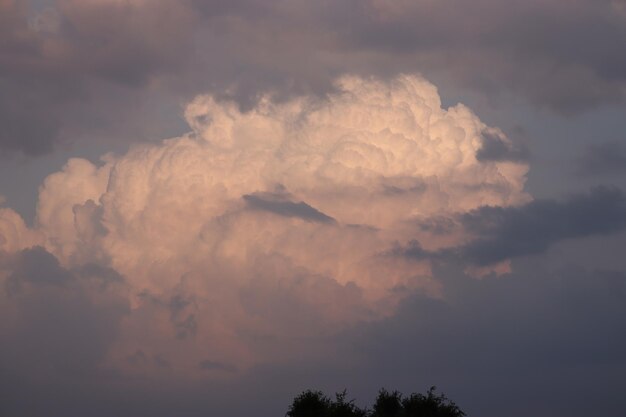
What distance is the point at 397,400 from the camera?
146375 millimetres

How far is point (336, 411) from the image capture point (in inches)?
5591

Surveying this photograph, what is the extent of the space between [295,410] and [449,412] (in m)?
23.1

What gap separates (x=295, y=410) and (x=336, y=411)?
7.02 m

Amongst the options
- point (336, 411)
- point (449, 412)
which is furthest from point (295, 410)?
point (449, 412)

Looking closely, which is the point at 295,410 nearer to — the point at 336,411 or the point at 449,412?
the point at 336,411

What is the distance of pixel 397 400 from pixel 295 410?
15438 mm

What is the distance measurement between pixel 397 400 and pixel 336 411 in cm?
1030

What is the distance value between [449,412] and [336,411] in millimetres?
16373

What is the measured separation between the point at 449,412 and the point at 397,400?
988 centimetres

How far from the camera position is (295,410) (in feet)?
477

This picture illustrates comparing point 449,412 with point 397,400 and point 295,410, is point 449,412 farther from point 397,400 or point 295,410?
point 295,410

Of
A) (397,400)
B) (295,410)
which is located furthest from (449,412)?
(295,410)
